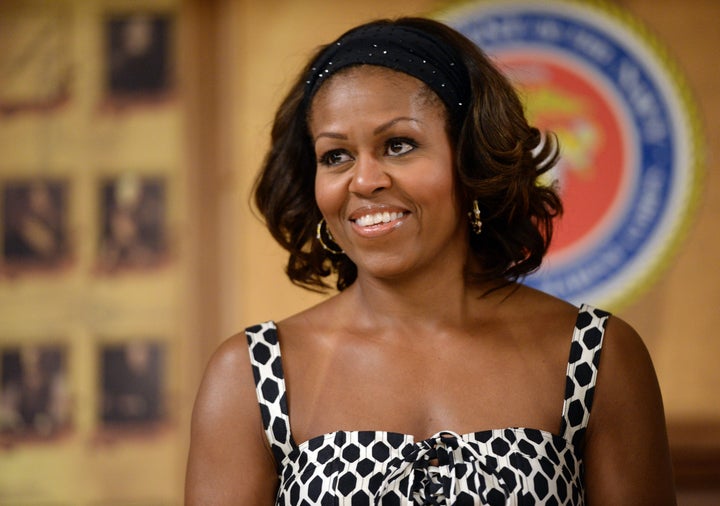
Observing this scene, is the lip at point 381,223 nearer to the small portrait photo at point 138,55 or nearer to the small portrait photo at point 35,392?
the small portrait photo at point 138,55

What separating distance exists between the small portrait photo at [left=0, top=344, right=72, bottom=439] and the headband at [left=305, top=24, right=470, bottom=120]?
200cm

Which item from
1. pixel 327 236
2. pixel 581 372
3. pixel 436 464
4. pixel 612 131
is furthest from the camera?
pixel 612 131

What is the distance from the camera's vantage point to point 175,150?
3.94 m

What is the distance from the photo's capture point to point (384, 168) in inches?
85.7

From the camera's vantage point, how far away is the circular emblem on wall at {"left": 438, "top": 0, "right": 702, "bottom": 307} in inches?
147

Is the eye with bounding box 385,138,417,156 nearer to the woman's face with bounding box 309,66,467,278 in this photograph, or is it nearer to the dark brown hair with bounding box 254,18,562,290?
the woman's face with bounding box 309,66,467,278

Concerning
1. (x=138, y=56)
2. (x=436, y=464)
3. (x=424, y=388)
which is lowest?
(x=436, y=464)

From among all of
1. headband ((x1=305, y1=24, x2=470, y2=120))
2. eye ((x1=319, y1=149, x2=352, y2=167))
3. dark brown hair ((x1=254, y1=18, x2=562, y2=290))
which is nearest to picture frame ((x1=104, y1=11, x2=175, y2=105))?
dark brown hair ((x1=254, y1=18, x2=562, y2=290))

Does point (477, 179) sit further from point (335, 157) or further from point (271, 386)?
point (271, 386)

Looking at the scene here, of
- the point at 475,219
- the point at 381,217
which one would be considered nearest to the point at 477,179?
the point at 475,219

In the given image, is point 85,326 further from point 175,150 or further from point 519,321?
point 519,321

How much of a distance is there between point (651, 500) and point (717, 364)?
166cm

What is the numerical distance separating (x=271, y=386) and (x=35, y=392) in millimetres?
1955

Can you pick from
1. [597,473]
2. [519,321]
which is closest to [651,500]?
[597,473]
